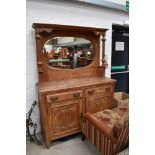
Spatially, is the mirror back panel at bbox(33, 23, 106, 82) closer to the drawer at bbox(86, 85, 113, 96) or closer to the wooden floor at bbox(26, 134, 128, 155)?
the drawer at bbox(86, 85, 113, 96)

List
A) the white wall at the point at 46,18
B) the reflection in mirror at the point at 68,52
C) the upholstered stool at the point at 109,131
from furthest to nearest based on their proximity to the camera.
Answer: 1. the reflection in mirror at the point at 68,52
2. the white wall at the point at 46,18
3. the upholstered stool at the point at 109,131

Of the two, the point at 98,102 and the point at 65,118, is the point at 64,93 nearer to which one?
the point at 65,118

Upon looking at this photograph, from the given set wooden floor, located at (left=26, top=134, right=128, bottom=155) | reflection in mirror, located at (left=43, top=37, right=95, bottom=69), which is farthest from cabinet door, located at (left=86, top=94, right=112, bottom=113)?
reflection in mirror, located at (left=43, top=37, right=95, bottom=69)

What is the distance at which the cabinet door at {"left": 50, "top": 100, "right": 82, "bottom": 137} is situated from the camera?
2.20m

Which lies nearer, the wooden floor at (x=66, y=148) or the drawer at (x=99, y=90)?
the wooden floor at (x=66, y=148)

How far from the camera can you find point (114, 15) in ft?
10.5

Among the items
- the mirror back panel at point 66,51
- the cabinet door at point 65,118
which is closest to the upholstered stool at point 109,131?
the cabinet door at point 65,118

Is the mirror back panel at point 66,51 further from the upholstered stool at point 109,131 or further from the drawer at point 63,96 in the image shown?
the upholstered stool at point 109,131

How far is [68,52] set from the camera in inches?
107

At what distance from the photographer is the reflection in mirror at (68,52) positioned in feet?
8.41

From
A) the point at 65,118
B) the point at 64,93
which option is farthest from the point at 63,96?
the point at 65,118

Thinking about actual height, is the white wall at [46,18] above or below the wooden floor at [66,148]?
above

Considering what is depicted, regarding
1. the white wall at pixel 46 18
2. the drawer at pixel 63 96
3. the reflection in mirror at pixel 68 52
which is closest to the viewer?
the drawer at pixel 63 96
